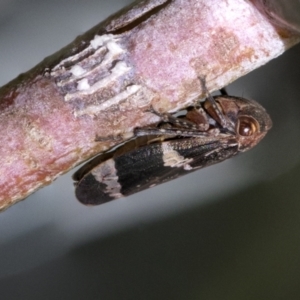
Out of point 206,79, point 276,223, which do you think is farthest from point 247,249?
point 206,79

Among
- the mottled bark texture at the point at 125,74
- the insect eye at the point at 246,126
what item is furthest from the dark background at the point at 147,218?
the mottled bark texture at the point at 125,74

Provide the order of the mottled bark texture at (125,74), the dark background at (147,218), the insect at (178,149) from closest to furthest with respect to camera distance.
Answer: the mottled bark texture at (125,74) < the insect at (178,149) < the dark background at (147,218)

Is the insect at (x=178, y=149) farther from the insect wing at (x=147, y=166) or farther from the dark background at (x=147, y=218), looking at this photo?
the dark background at (x=147, y=218)

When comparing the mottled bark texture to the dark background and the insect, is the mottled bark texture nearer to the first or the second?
the insect

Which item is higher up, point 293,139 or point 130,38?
point 130,38

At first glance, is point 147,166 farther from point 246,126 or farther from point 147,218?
point 147,218

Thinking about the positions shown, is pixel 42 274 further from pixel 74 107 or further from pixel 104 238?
pixel 74 107
